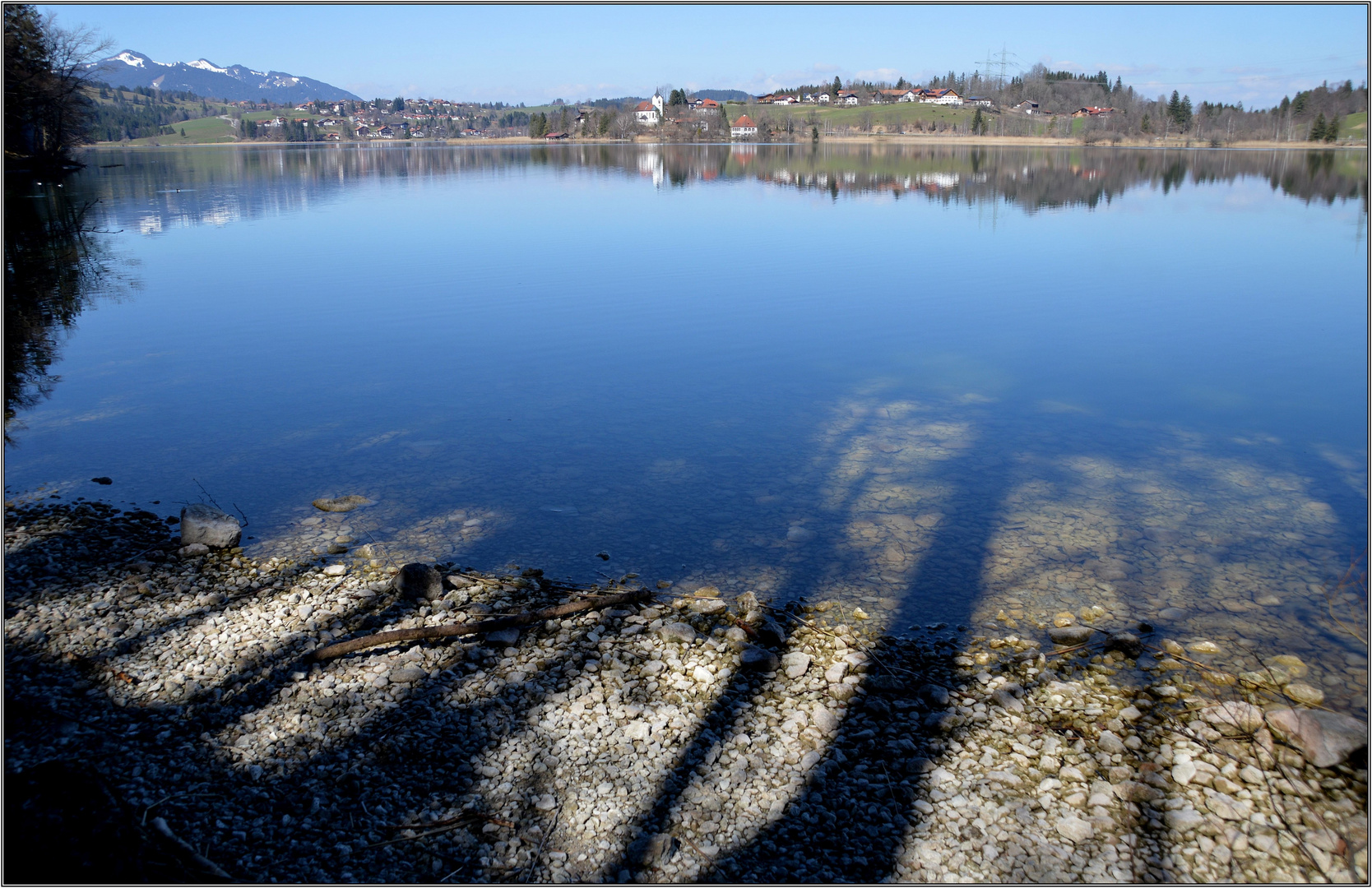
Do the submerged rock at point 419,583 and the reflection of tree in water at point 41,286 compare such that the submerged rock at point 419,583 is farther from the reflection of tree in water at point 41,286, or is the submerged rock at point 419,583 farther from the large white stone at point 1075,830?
the reflection of tree in water at point 41,286

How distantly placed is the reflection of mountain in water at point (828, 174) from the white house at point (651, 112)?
2684 inches

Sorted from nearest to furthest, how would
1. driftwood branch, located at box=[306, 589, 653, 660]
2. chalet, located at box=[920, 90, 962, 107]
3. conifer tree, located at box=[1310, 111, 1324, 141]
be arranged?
driftwood branch, located at box=[306, 589, 653, 660], conifer tree, located at box=[1310, 111, 1324, 141], chalet, located at box=[920, 90, 962, 107]

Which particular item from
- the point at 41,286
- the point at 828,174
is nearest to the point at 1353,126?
the point at 828,174

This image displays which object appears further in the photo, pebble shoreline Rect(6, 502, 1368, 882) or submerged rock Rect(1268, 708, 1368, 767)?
submerged rock Rect(1268, 708, 1368, 767)

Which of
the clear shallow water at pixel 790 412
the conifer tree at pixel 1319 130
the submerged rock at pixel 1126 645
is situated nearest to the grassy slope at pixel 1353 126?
the conifer tree at pixel 1319 130

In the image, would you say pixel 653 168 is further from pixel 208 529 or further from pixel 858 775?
pixel 858 775

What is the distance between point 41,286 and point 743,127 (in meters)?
137

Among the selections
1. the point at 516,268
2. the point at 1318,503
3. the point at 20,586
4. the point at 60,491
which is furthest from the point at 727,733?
the point at 516,268

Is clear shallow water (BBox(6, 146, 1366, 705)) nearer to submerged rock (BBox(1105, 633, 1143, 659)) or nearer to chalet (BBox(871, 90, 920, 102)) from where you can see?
submerged rock (BBox(1105, 633, 1143, 659))

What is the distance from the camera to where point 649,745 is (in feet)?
14.1

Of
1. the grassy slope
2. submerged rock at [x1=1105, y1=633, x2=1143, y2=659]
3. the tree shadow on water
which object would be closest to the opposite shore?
the grassy slope

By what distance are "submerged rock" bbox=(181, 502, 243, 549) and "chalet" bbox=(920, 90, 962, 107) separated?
6767 inches

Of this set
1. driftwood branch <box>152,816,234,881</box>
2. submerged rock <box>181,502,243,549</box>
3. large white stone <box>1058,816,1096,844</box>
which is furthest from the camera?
submerged rock <box>181,502,243,549</box>

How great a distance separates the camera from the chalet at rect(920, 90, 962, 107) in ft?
535
